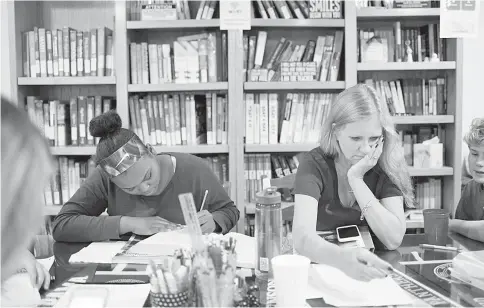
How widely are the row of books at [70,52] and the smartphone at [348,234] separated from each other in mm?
1999

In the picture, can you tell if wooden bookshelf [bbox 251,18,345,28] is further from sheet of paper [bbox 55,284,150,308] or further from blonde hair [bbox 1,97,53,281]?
blonde hair [bbox 1,97,53,281]

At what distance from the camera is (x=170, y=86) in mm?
3166

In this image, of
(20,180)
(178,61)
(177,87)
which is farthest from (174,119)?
(20,180)

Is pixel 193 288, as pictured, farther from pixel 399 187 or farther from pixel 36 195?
pixel 399 187

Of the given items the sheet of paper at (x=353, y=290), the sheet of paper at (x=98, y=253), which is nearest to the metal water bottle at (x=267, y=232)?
the sheet of paper at (x=353, y=290)

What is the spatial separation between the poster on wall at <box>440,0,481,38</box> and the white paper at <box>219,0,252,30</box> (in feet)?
3.27

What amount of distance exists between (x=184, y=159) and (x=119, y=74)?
1143mm

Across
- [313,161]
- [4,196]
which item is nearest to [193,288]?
[4,196]

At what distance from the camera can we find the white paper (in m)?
2.93

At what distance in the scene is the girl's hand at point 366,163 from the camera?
74.0 inches

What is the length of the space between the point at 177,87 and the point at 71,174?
86 cm

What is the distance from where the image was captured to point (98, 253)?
5.64ft

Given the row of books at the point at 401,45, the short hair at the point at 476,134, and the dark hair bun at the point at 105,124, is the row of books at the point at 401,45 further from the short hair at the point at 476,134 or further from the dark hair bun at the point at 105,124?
the dark hair bun at the point at 105,124

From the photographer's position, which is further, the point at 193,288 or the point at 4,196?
the point at 193,288
